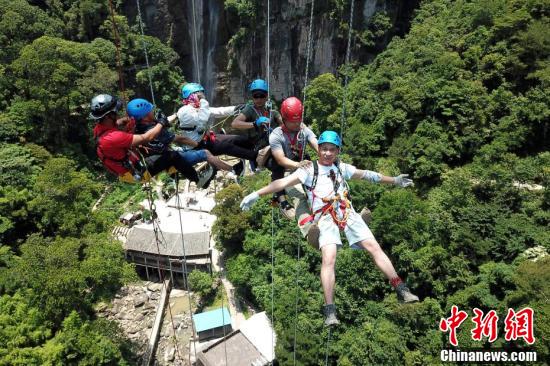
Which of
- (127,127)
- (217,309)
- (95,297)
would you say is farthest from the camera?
(217,309)

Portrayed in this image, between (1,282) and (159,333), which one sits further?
(159,333)

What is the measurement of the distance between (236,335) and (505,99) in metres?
18.3

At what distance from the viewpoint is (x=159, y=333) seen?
68.1ft

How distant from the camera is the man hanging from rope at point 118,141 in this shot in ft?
19.9

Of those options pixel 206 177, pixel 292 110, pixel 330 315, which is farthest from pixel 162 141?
pixel 330 315

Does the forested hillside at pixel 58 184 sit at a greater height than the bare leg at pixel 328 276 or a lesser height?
lesser

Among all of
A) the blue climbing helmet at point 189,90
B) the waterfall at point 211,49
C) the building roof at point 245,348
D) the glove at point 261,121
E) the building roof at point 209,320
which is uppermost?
the blue climbing helmet at point 189,90

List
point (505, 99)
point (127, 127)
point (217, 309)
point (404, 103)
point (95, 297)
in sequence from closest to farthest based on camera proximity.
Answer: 1. point (127, 127)
2. point (95, 297)
3. point (505, 99)
4. point (217, 309)
5. point (404, 103)

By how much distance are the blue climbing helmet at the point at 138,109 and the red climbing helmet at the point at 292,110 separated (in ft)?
7.42

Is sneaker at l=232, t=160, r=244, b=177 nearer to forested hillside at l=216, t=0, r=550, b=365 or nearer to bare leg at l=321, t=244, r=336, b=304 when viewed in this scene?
bare leg at l=321, t=244, r=336, b=304

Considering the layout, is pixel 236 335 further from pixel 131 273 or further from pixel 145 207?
pixel 145 207

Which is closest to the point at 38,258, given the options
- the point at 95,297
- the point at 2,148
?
the point at 95,297
